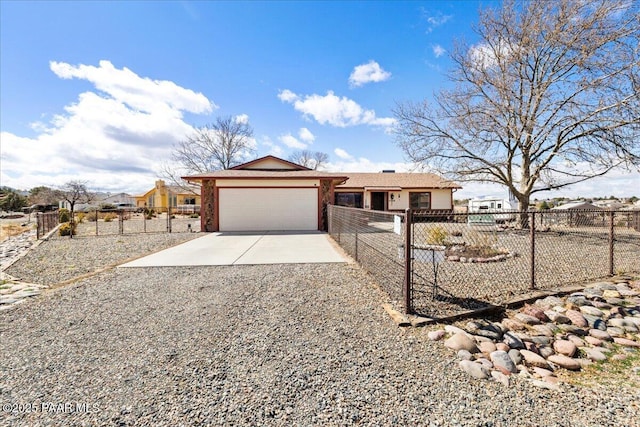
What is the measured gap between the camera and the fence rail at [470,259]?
397 cm

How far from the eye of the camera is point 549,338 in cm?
317

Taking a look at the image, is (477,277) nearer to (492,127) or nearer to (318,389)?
(318,389)

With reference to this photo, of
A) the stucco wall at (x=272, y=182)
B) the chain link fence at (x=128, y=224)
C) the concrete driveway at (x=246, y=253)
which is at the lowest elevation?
the concrete driveway at (x=246, y=253)

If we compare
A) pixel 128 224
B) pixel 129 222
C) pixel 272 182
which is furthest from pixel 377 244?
pixel 129 222

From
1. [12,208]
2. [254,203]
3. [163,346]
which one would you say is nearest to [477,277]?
[163,346]

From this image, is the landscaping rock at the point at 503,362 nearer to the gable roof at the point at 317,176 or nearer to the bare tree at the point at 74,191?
the gable roof at the point at 317,176

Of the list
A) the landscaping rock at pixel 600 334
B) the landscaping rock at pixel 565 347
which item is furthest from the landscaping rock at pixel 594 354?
the landscaping rock at pixel 600 334

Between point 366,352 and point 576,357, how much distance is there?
214 cm

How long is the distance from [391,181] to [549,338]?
775 inches

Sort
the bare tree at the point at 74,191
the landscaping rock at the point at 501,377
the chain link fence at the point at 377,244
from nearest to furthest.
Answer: the landscaping rock at the point at 501,377 < the chain link fence at the point at 377,244 < the bare tree at the point at 74,191

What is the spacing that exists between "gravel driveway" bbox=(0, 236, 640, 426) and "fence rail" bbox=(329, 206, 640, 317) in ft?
2.92

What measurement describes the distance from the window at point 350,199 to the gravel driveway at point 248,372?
17.2 metres

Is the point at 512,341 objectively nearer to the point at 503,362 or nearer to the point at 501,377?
the point at 503,362

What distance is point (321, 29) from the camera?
1075 cm
